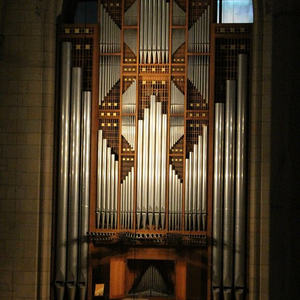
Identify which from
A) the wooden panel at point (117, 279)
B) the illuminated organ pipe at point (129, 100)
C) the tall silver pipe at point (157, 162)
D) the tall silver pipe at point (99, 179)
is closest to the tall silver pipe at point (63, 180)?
the tall silver pipe at point (99, 179)

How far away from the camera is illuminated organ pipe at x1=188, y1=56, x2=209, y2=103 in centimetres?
989

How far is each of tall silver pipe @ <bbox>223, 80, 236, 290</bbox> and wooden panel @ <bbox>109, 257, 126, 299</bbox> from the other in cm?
171

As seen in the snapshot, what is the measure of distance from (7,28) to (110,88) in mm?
2021

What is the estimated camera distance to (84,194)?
32.3 feet

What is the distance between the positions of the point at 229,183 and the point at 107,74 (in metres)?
2.78

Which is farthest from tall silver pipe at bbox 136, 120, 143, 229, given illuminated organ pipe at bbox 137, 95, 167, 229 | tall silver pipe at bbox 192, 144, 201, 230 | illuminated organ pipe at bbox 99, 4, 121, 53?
illuminated organ pipe at bbox 99, 4, 121, 53

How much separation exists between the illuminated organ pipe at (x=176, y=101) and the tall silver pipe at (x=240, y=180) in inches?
37.6

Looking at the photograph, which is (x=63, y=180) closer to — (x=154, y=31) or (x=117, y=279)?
(x=117, y=279)

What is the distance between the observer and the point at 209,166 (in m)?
9.80

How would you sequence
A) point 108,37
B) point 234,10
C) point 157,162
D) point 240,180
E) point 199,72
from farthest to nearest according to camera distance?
point 234,10 < point 108,37 < point 199,72 < point 157,162 < point 240,180

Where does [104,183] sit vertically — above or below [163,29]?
below

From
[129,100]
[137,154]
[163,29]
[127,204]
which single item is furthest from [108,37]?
[127,204]

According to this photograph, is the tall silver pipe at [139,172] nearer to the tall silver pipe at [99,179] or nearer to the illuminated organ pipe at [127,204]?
the illuminated organ pipe at [127,204]

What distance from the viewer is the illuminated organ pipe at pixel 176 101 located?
9867mm
